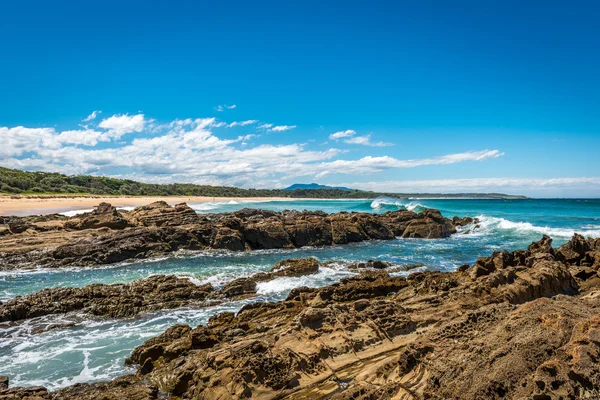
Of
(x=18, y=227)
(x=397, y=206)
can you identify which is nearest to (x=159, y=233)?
(x=18, y=227)

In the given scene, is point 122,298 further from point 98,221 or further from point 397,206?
point 397,206

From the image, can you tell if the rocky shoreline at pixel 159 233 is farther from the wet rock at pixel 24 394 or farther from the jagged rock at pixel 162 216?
the wet rock at pixel 24 394

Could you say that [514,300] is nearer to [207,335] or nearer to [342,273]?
[207,335]

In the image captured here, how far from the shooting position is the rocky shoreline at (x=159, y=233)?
18844mm

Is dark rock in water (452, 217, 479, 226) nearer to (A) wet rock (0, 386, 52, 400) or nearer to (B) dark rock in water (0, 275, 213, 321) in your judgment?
(B) dark rock in water (0, 275, 213, 321)

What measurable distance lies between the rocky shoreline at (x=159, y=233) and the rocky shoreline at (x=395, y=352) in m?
13.5

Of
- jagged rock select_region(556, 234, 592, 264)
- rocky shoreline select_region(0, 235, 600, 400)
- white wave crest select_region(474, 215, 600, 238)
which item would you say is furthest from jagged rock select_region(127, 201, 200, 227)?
white wave crest select_region(474, 215, 600, 238)

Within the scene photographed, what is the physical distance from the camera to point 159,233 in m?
22.1

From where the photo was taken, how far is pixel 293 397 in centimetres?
521

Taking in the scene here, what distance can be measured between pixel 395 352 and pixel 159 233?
61.6 ft

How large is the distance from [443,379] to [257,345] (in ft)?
9.29

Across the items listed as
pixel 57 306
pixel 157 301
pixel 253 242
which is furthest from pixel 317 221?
pixel 57 306

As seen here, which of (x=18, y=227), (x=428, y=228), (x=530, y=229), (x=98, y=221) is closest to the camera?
(x=18, y=227)

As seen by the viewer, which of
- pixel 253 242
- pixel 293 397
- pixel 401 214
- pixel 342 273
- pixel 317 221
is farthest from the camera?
pixel 401 214
